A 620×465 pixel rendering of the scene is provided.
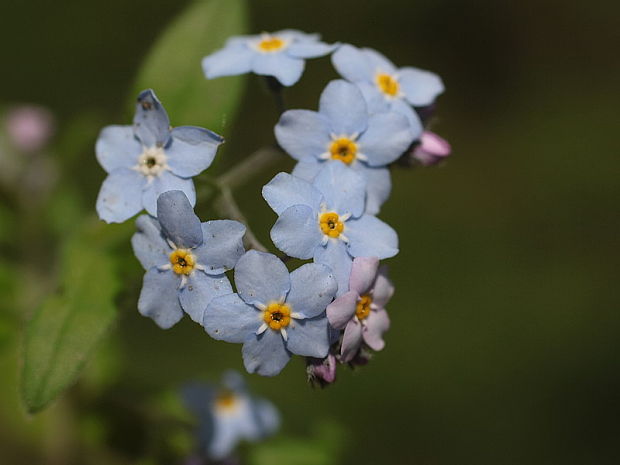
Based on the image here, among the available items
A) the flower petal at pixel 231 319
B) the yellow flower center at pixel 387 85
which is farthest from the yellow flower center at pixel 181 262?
the yellow flower center at pixel 387 85

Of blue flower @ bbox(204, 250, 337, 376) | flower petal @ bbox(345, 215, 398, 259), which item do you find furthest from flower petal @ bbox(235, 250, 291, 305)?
flower petal @ bbox(345, 215, 398, 259)

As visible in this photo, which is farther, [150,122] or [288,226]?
[150,122]

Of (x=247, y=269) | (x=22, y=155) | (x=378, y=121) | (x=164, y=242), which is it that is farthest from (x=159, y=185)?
(x=22, y=155)

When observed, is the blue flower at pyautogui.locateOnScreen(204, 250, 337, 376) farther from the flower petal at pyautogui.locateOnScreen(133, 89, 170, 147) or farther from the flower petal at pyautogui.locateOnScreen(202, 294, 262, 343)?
the flower petal at pyautogui.locateOnScreen(133, 89, 170, 147)

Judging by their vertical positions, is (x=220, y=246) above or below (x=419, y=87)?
below

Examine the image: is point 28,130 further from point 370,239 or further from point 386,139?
point 370,239

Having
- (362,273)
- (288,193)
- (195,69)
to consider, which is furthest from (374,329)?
(195,69)
